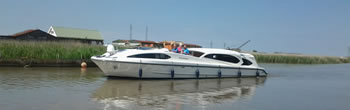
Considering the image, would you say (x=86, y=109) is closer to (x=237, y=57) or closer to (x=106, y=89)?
(x=106, y=89)

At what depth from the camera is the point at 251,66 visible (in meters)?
17.7

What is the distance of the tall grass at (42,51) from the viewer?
18.0 m

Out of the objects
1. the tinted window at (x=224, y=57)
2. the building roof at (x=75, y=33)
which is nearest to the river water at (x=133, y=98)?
the tinted window at (x=224, y=57)

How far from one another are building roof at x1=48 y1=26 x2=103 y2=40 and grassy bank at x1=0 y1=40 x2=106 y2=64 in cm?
2296

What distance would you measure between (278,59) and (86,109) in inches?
1545

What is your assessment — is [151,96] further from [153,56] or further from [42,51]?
[42,51]

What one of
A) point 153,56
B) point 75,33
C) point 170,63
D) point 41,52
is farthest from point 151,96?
point 75,33

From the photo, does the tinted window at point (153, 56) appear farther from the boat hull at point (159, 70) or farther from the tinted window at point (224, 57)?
the tinted window at point (224, 57)

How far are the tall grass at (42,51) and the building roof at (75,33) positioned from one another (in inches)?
899

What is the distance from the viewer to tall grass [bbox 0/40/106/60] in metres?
18.0

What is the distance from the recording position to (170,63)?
14.2 meters

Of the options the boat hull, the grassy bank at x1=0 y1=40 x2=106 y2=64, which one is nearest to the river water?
the boat hull

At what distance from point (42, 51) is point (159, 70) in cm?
916

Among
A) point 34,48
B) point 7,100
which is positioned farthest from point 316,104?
point 34,48
